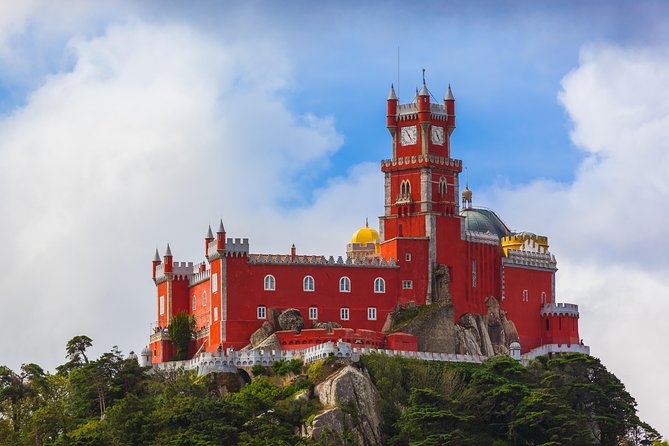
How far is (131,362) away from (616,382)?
32.4 m

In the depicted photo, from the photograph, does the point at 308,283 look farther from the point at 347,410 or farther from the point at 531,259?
the point at 531,259

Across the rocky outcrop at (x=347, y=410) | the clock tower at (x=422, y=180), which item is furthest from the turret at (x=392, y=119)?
the rocky outcrop at (x=347, y=410)

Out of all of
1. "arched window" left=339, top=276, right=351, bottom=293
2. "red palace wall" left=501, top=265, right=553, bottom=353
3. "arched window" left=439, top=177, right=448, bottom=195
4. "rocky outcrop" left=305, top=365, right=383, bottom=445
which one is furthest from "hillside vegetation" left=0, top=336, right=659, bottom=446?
"arched window" left=439, top=177, right=448, bottom=195

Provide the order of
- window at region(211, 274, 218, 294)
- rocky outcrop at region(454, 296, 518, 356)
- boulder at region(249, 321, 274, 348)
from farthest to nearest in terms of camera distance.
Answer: rocky outcrop at region(454, 296, 518, 356), window at region(211, 274, 218, 294), boulder at region(249, 321, 274, 348)

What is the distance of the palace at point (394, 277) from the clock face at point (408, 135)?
10 centimetres

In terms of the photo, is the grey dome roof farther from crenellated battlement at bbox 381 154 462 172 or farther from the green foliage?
the green foliage

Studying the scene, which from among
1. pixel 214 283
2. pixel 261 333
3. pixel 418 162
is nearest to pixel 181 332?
pixel 214 283

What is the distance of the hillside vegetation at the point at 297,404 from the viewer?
392 feet

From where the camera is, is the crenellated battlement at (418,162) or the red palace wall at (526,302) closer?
the crenellated battlement at (418,162)

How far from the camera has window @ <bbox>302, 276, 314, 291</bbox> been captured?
135 m

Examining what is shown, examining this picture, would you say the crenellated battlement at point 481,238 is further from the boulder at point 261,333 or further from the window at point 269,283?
the boulder at point 261,333

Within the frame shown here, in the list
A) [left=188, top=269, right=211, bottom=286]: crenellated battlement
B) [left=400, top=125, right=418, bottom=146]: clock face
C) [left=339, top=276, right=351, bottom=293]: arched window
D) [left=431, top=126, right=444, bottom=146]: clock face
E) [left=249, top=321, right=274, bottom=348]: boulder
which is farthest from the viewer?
[left=400, top=125, right=418, bottom=146]: clock face

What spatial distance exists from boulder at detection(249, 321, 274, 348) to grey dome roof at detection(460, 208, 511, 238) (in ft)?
72.5

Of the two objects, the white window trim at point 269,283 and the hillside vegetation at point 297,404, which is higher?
the white window trim at point 269,283
